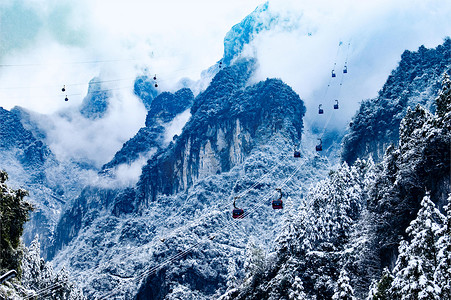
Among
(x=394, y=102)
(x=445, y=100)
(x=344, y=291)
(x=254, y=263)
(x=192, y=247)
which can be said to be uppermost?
(x=394, y=102)

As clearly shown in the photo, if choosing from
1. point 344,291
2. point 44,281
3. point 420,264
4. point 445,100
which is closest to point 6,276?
point 420,264

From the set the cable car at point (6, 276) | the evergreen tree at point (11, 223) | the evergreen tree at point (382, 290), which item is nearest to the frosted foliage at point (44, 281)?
the evergreen tree at point (11, 223)

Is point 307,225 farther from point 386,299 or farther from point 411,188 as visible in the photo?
point 386,299

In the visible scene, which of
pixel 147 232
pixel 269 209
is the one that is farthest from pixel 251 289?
pixel 147 232

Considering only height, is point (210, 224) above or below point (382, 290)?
above

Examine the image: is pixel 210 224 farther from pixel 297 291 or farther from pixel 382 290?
pixel 382 290

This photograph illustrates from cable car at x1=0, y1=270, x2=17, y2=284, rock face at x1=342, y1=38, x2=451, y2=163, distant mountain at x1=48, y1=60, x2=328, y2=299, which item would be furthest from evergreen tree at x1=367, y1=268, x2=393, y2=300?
rock face at x1=342, y1=38, x2=451, y2=163
